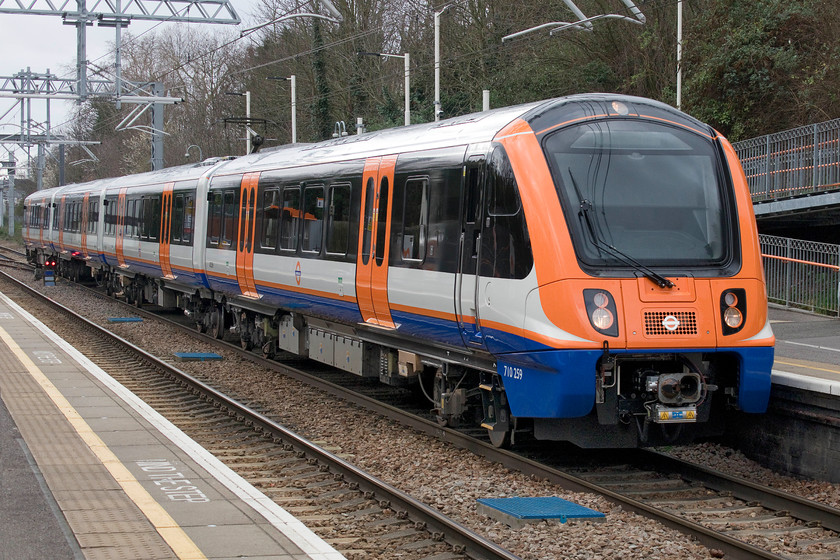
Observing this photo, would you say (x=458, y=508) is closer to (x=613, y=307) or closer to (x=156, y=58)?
(x=613, y=307)

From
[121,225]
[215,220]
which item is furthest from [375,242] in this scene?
[121,225]

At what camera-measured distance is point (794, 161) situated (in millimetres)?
22438

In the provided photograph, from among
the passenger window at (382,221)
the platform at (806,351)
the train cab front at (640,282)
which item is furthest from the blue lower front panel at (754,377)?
the passenger window at (382,221)

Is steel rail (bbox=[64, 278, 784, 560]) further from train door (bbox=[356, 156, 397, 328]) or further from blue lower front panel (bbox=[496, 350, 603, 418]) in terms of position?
train door (bbox=[356, 156, 397, 328])

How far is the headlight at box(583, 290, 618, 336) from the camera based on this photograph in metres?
8.60

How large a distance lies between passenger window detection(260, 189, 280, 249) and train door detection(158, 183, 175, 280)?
254 inches

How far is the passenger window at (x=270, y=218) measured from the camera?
15.4 meters

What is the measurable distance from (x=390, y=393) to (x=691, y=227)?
235 inches

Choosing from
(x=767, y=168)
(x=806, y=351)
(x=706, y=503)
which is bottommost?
(x=706, y=503)

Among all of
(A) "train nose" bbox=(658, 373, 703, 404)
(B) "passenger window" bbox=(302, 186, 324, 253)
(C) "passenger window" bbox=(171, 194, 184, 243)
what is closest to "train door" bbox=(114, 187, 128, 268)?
(C) "passenger window" bbox=(171, 194, 184, 243)

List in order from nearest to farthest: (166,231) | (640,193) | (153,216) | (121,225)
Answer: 1. (640,193)
2. (166,231)
3. (153,216)
4. (121,225)

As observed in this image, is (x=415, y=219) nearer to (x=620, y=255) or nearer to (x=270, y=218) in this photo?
(x=620, y=255)

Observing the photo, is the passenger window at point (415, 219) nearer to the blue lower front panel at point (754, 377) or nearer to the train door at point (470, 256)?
the train door at point (470, 256)

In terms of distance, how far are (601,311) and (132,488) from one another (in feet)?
12.4
